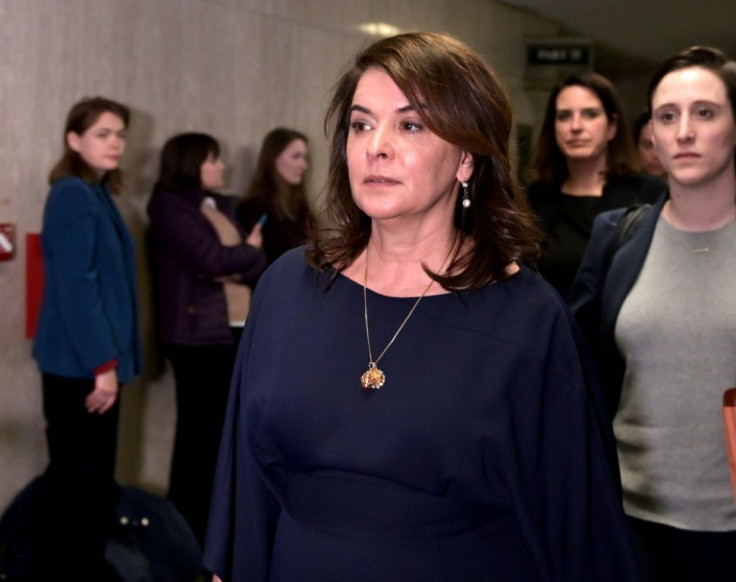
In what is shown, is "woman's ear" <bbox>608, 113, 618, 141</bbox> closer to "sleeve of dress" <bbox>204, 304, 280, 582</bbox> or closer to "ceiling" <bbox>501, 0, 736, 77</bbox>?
"sleeve of dress" <bbox>204, 304, 280, 582</bbox>

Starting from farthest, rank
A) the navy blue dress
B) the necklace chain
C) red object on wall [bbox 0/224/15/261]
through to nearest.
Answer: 1. red object on wall [bbox 0/224/15/261]
2. the necklace chain
3. the navy blue dress

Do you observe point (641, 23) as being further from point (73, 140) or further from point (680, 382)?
point (680, 382)

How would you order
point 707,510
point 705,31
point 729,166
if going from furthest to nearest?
point 705,31
point 729,166
point 707,510

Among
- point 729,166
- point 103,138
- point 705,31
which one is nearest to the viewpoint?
point 729,166

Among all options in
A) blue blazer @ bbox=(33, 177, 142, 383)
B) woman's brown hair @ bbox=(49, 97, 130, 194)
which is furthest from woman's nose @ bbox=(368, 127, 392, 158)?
woman's brown hair @ bbox=(49, 97, 130, 194)

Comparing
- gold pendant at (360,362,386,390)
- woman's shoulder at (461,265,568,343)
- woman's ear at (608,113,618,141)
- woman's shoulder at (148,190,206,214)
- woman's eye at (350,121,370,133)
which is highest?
woman's ear at (608,113,618,141)

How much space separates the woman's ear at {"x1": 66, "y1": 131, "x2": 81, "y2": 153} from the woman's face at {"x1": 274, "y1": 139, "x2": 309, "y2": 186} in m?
1.50

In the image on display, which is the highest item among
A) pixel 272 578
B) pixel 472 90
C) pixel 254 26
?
pixel 254 26

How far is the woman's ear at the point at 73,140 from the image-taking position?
404cm

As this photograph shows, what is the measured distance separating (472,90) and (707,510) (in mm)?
1072

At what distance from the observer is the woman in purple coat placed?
4.71m

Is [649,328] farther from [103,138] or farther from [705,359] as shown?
[103,138]

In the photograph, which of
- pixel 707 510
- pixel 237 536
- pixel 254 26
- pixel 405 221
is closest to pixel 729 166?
pixel 707 510

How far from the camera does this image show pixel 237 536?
191 cm
